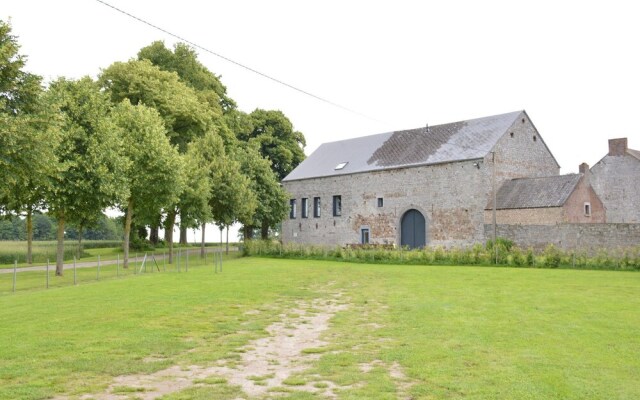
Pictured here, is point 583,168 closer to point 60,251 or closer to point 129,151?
point 129,151

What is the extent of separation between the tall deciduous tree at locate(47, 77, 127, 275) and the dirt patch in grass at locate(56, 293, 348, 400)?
15.9 meters

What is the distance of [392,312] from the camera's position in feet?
42.2

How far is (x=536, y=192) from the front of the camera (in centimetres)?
3525

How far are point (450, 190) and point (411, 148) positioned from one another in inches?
239

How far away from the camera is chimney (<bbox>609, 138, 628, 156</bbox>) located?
4209 cm

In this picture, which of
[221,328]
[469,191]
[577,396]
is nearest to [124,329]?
[221,328]

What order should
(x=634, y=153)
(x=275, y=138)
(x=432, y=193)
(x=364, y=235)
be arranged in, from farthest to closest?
(x=275, y=138) → (x=364, y=235) → (x=634, y=153) → (x=432, y=193)

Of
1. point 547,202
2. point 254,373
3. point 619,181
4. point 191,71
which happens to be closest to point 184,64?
point 191,71

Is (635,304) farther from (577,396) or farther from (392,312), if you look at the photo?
(577,396)

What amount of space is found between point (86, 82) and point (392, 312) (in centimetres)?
1968

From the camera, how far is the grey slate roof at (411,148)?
3862 cm

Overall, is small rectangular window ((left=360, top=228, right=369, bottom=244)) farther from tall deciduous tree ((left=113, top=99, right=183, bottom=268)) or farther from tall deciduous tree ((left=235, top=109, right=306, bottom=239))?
tall deciduous tree ((left=113, top=99, right=183, bottom=268))

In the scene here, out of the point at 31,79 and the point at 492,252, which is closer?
the point at 31,79

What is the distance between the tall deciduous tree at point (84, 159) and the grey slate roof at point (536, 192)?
24.1 metres
